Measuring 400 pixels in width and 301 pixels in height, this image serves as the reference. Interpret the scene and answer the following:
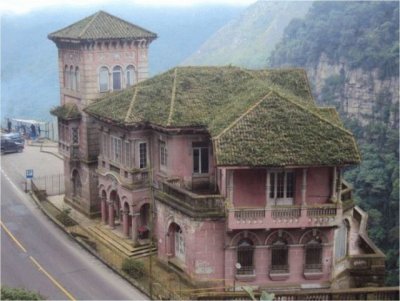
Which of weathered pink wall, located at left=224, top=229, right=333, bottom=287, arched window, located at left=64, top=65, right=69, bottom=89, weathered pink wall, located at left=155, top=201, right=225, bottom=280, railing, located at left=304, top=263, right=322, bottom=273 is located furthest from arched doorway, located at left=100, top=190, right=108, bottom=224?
railing, located at left=304, top=263, right=322, bottom=273

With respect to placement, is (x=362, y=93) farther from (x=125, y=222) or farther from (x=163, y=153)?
(x=163, y=153)

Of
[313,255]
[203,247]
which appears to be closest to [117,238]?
[203,247]

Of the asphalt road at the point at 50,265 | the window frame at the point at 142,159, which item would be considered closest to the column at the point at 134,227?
the asphalt road at the point at 50,265

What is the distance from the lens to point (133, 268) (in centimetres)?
3112

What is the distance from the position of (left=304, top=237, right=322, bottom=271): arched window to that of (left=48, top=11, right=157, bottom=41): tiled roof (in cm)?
1733

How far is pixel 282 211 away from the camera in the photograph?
28.5 metres

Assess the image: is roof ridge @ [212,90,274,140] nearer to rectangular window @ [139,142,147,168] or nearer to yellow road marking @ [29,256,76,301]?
rectangular window @ [139,142,147,168]

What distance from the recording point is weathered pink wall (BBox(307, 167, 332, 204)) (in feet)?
→ 96.7

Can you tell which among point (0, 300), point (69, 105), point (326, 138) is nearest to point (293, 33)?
point (69, 105)

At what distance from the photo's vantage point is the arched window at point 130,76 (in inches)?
1569

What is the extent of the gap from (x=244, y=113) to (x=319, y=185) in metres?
4.89

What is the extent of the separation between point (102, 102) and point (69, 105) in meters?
4.83

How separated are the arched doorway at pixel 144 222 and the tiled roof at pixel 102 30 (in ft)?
35.7

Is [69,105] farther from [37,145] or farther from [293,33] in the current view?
[293,33]
